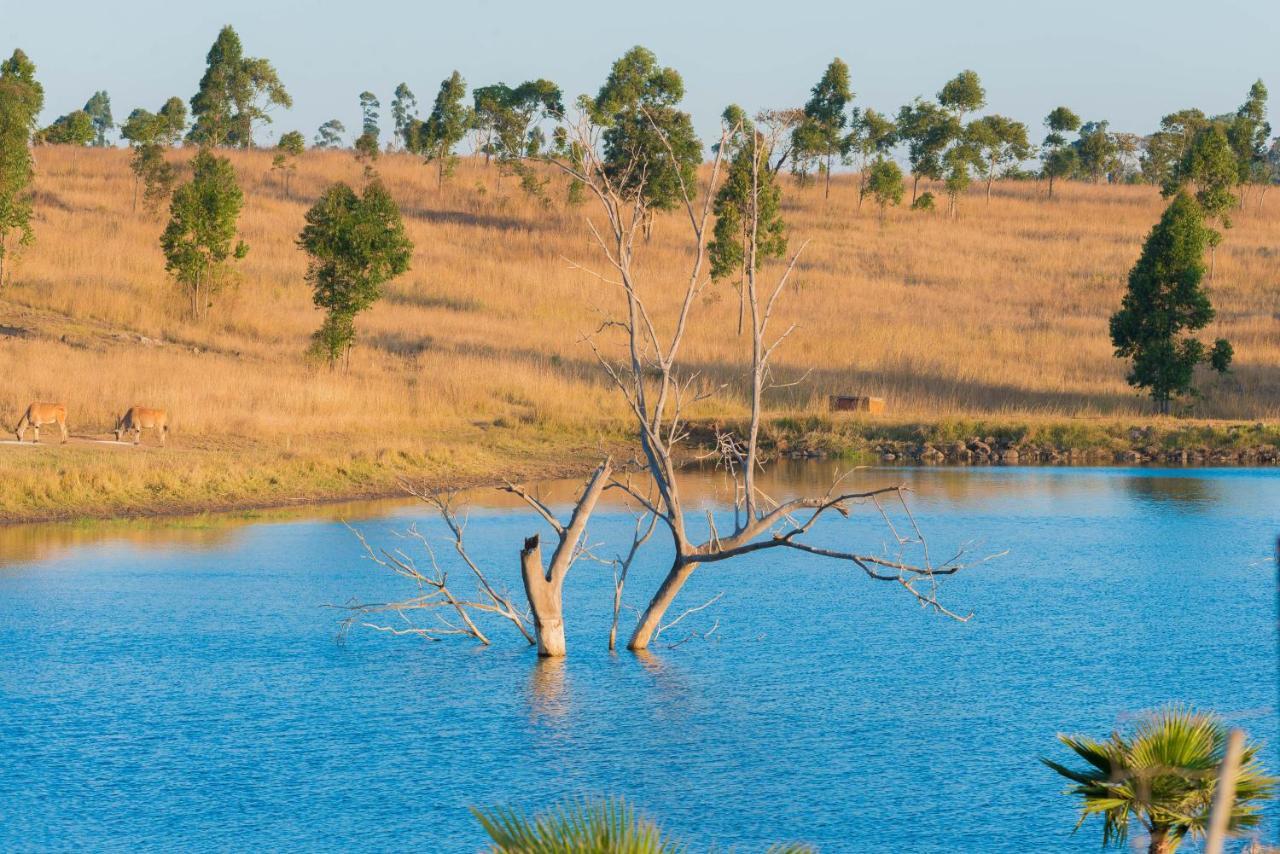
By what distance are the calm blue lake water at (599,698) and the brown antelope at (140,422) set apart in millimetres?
6809

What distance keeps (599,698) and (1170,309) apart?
3232 cm

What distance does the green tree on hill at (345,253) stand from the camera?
131 ft

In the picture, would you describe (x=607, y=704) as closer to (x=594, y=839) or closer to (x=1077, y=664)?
(x=1077, y=664)

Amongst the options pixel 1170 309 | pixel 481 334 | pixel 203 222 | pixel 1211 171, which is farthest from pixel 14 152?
pixel 1211 171

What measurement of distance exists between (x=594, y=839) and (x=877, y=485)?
2623 cm

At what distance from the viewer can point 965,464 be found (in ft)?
119

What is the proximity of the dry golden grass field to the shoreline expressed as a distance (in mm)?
102

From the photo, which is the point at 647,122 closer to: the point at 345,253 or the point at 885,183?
the point at 885,183

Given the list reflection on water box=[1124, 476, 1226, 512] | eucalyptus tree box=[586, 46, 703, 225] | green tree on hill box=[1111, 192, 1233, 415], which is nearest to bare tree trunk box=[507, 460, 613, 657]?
reflection on water box=[1124, 476, 1226, 512]

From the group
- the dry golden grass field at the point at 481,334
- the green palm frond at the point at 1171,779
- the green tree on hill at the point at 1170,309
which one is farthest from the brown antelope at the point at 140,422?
the green tree on hill at the point at 1170,309

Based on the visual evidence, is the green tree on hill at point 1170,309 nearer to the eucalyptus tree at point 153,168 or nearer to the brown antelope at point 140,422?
the brown antelope at point 140,422

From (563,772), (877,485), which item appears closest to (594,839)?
(563,772)

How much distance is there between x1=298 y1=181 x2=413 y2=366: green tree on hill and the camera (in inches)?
1572

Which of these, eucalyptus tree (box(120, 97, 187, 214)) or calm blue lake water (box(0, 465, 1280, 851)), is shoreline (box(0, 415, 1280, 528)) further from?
eucalyptus tree (box(120, 97, 187, 214))
